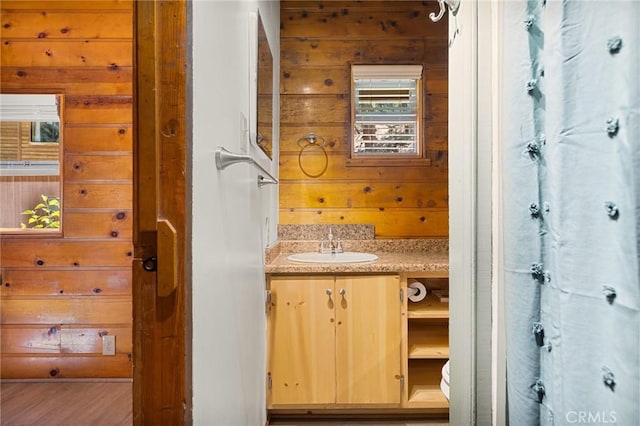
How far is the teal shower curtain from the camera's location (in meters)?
0.56

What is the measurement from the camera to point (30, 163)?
2508 mm

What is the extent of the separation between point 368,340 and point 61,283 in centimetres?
207

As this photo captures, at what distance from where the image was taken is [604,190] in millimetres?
604

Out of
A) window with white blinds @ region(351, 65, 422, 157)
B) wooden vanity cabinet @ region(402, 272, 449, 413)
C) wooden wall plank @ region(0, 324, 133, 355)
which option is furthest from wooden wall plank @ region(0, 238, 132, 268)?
wooden vanity cabinet @ region(402, 272, 449, 413)

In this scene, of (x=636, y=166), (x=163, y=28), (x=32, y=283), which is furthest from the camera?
(x=32, y=283)

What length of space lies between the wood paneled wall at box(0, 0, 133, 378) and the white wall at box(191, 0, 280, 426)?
1.31 metres

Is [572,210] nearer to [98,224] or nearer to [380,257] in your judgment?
[380,257]

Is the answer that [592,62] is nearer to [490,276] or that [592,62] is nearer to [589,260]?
[589,260]

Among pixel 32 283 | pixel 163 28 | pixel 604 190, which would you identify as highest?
pixel 163 28

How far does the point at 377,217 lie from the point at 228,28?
170 centimetres

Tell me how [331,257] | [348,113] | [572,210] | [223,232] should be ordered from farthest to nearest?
[348,113]
[331,257]
[223,232]
[572,210]

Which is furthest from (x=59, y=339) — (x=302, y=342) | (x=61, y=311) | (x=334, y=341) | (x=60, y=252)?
(x=334, y=341)

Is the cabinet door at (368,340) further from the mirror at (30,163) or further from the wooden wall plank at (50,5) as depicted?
the wooden wall plank at (50,5)

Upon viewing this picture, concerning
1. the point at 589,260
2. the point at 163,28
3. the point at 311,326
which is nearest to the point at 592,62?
the point at 589,260
